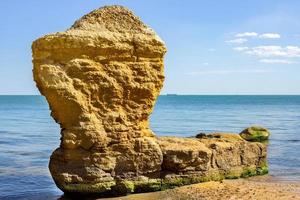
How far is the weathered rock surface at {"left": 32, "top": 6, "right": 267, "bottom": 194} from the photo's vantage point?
1558cm

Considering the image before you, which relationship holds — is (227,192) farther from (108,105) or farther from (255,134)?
(255,134)

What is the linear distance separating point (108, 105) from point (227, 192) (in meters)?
4.86

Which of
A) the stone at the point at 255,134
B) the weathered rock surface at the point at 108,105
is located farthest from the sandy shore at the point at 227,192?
the stone at the point at 255,134

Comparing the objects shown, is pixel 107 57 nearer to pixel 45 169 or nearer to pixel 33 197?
pixel 33 197

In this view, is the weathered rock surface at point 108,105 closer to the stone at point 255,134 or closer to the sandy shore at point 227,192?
the sandy shore at point 227,192

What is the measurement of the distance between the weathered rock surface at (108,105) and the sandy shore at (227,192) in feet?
1.58

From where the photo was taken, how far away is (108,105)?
16.2 meters

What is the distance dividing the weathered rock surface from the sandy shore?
1.58ft

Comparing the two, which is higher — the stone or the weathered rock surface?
the weathered rock surface

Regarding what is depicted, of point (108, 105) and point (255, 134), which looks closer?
point (108, 105)

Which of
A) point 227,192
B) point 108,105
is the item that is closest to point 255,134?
point 227,192

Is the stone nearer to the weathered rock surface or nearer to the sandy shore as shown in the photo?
the sandy shore

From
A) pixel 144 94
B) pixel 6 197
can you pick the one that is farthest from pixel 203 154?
pixel 6 197

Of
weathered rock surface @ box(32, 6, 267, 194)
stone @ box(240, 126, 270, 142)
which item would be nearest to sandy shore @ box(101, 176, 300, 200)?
weathered rock surface @ box(32, 6, 267, 194)
